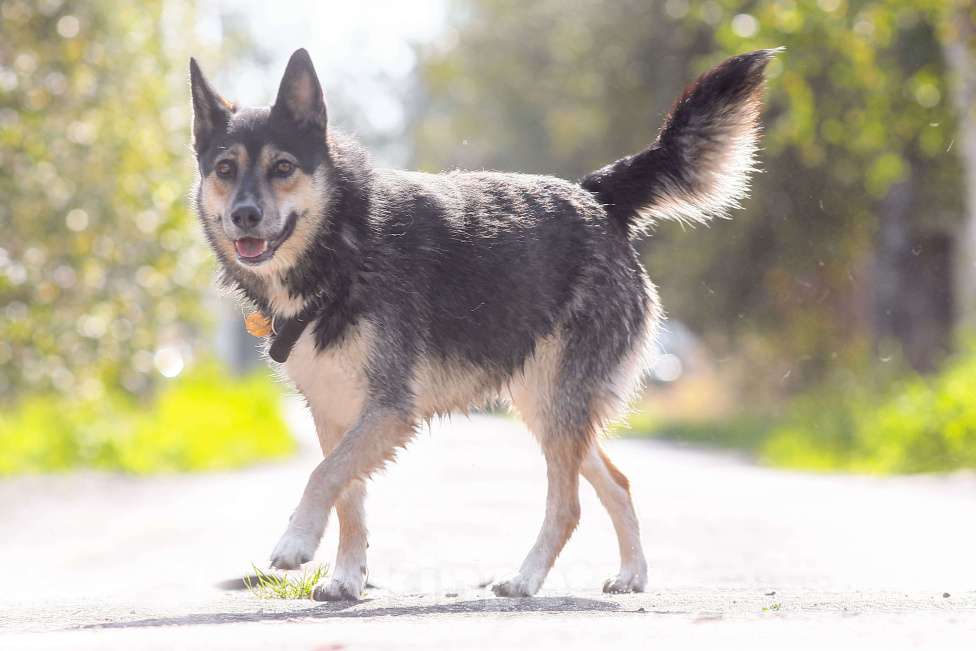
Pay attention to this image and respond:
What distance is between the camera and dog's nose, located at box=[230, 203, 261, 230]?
5.68 metres

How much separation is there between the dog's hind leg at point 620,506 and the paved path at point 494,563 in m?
0.21

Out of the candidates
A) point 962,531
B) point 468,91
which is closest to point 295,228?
point 962,531

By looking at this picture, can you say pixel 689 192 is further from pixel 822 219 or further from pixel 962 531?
pixel 822 219

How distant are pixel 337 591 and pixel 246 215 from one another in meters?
1.60

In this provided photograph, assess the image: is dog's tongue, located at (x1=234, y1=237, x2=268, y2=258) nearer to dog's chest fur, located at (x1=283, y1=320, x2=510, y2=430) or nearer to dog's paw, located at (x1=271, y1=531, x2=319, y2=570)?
dog's chest fur, located at (x1=283, y1=320, x2=510, y2=430)

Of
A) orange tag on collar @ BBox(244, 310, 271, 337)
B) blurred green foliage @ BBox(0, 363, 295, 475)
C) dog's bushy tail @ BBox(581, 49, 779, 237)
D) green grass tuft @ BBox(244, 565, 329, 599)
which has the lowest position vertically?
green grass tuft @ BBox(244, 565, 329, 599)

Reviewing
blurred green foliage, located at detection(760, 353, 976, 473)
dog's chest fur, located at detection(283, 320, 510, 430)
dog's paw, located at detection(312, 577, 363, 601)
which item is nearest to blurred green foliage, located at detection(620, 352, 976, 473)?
blurred green foliage, located at detection(760, 353, 976, 473)

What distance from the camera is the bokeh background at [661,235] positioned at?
13.9m

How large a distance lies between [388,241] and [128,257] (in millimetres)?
9381

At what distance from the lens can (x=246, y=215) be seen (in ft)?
18.7

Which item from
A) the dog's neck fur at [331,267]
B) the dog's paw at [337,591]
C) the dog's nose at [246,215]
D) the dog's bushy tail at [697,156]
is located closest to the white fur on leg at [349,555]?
the dog's paw at [337,591]

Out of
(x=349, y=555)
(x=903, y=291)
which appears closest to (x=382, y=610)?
(x=349, y=555)

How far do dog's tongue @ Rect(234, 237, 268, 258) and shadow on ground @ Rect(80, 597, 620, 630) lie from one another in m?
1.41

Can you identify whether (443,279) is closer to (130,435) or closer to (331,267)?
(331,267)
